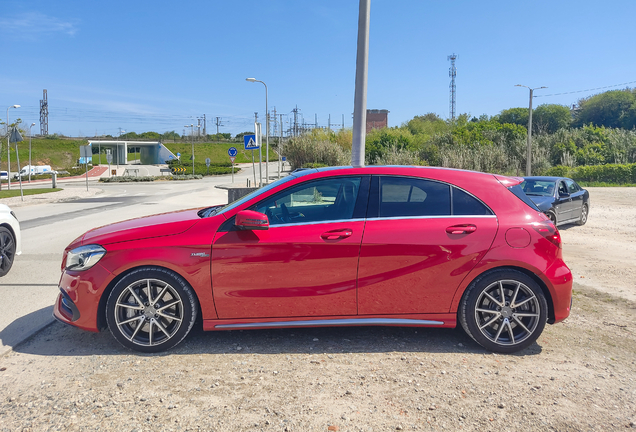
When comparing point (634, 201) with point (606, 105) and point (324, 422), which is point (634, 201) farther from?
point (606, 105)

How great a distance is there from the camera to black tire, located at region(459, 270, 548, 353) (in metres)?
4.20

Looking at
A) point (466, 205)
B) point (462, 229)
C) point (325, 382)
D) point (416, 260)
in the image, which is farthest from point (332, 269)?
point (466, 205)

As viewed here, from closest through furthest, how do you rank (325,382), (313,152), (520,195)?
(325,382)
(520,195)
(313,152)

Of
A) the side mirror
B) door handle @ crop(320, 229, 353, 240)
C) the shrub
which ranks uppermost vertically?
the shrub

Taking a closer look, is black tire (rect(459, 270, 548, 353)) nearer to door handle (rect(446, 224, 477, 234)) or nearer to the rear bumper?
the rear bumper

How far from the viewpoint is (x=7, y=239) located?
744 cm

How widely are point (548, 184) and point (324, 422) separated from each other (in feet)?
39.6

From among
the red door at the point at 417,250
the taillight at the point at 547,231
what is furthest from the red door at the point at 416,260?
the taillight at the point at 547,231

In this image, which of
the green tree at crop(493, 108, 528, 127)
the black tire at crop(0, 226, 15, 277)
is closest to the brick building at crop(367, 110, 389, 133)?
the green tree at crop(493, 108, 528, 127)

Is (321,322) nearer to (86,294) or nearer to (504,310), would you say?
(504,310)

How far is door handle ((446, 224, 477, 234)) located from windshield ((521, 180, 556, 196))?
32.0 feet

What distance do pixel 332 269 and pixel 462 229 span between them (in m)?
1.18

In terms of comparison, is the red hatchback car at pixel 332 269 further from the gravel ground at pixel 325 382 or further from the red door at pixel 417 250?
the gravel ground at pixel 325 382

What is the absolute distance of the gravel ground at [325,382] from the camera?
10.2ft
